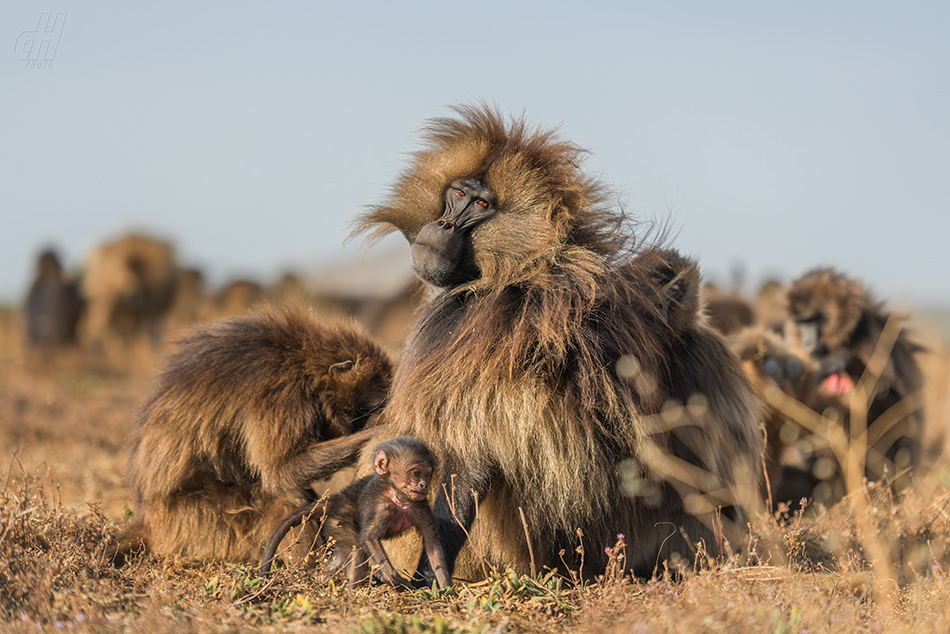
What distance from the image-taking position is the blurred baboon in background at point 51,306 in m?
15.2

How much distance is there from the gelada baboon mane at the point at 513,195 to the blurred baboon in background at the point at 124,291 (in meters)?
12.5

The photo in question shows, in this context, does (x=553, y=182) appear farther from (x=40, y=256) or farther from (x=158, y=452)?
(x=40, y=256)

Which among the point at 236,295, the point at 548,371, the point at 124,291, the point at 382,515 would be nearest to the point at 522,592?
the point at 382,515

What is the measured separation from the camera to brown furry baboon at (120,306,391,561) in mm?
4172

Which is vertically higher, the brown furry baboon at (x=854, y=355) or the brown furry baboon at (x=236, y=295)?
the brown furry baboon at (x=854, y=355)

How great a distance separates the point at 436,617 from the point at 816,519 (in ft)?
9.43

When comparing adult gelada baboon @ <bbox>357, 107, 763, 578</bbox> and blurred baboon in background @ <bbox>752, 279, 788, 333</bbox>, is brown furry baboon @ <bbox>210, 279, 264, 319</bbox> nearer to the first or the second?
blurred baboon in background @ <bbox>752, 279, 788, 333</bbox>

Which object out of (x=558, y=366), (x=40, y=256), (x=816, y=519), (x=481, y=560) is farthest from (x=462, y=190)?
(x=40, y=256)

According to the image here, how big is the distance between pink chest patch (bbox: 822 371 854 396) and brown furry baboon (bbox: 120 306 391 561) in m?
3.94

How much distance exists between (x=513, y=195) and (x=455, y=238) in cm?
32

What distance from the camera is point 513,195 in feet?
12.9

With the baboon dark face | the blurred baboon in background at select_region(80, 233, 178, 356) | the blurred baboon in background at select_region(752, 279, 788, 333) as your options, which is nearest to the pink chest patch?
the blurred baboon in background at select_region(752, 279, 788, 333)

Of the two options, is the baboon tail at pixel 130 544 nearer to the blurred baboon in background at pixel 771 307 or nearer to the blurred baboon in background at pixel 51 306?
the blurred baboon in background at pixel 771 307

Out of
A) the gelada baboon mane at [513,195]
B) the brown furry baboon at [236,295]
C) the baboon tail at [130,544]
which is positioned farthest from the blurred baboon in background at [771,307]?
the brown furry baboon at [236,295]
